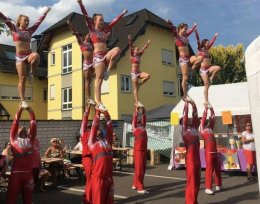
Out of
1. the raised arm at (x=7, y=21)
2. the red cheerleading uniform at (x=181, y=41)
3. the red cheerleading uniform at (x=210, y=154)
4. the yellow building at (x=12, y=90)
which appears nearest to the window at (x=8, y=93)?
the yellow building at (x=12, y=90)

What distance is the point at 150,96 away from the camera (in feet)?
91.6

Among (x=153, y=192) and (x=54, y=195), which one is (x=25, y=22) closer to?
(x=54, y=195)

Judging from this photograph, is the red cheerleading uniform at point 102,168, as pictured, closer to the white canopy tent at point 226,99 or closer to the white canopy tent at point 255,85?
the white canopy tent at point 255,85

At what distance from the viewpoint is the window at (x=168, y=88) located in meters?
29.3

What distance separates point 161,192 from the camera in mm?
10625

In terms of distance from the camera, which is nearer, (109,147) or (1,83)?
(109,147)

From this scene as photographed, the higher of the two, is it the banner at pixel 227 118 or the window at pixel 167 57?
the window at pixel 167 57

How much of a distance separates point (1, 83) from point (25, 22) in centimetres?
2301

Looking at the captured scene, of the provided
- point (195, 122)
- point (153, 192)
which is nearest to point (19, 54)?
point (195, 122)

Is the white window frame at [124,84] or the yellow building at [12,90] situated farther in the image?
the yellow building at [12,90]

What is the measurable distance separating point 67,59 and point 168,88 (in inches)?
332

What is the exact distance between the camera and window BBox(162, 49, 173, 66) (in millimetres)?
29594

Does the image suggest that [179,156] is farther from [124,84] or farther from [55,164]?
[124,84]

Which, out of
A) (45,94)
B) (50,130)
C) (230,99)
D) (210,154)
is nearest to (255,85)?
(210,154)
